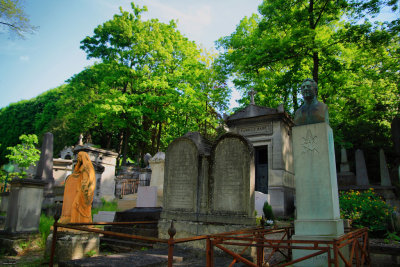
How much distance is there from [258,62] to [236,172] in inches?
363

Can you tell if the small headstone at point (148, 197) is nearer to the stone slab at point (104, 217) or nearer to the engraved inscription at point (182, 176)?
the stone slab at point (104, 217)

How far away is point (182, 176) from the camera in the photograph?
23.0 feet

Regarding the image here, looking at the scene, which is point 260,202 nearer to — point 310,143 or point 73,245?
point 310,143

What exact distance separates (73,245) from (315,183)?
205 inches

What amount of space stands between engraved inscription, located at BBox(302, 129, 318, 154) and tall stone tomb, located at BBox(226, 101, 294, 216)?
6755 mm

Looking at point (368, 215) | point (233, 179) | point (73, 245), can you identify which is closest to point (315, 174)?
point (233, 179)

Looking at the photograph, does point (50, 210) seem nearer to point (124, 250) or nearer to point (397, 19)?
point (124, 250)

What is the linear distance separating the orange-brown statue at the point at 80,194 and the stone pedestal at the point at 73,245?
375mm

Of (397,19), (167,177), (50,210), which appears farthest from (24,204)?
(397,19)

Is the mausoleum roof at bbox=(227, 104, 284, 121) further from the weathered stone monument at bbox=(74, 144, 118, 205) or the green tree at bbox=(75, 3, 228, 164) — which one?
the weathered stone monument at bbox=(74, 144, 118, 205)

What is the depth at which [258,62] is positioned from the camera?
13.7 m

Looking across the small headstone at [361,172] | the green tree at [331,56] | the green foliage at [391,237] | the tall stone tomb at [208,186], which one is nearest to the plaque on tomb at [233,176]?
the tall stone tomb at [208,186]

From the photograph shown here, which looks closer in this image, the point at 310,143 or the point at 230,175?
the point at 310,143

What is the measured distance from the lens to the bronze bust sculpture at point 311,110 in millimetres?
5266
